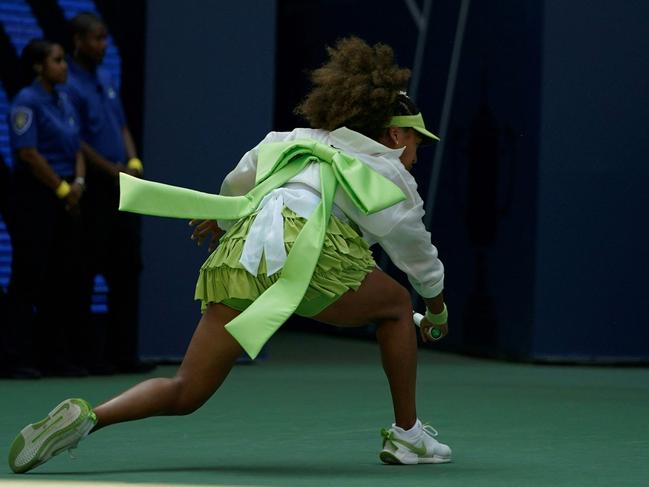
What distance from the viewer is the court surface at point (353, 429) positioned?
5047 mm

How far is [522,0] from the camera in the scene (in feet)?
32.3

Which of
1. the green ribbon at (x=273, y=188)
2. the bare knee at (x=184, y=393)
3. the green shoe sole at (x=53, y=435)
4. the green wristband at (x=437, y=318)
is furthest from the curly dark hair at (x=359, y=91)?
the green shoe sole at (x=53, y=435)

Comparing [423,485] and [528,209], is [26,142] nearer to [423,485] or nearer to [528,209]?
[528,209]

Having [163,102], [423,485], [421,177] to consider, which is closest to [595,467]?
[423,485]

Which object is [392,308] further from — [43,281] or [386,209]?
[43,281]

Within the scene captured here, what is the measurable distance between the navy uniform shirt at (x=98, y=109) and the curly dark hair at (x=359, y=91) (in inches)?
140

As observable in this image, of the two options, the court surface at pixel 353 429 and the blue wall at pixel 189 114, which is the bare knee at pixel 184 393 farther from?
the blue wall at pixel 189 114

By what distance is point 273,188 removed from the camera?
5.19 m

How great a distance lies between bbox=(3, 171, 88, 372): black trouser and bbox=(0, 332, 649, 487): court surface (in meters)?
0.34

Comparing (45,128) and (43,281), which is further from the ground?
(45,128)

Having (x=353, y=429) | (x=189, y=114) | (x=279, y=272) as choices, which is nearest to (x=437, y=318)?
(x=279, y=272)

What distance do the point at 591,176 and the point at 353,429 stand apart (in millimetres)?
3800

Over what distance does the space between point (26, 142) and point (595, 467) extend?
13.3 feet

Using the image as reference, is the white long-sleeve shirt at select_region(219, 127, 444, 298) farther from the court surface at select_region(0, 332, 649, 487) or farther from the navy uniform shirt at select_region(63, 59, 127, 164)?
the navy uniform shirt at select_region(63, 59, 127, 164)
